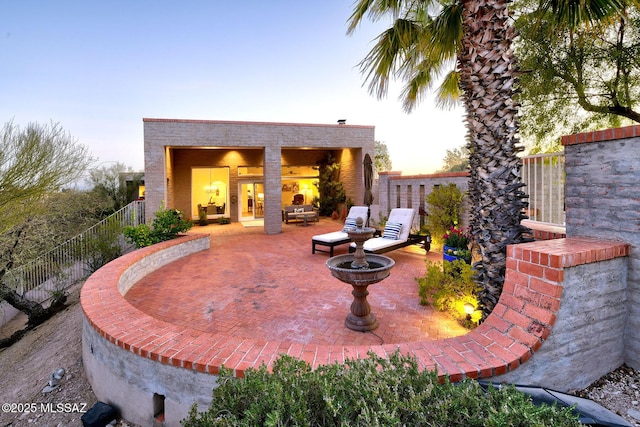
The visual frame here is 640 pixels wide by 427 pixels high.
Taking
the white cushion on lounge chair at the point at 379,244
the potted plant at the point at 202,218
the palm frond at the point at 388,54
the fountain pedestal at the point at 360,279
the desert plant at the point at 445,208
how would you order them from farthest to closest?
the potted plant at the point at 202,218 → the desert plant at the point at 445,208 → the white cushion on lounge chair at the point at 379,244 → the palm frond at the point at 388,54 → the fountain pedestal at the point at 360,279

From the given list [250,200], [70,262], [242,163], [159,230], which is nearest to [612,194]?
[159,230]

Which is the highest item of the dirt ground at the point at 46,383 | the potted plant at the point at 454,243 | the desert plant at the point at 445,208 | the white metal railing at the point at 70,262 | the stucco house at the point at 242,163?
the stucco house at the point at 242,163

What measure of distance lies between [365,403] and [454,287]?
3.15 meters

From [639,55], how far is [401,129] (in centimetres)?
1844

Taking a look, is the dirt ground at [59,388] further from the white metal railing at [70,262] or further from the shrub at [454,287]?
the white metal railing at [70,262]

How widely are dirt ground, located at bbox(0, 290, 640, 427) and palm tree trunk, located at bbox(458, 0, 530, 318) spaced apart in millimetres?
1162

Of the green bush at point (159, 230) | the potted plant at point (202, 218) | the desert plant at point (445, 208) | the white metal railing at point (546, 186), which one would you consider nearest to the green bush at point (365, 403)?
the white metal railing at point (546, 186)

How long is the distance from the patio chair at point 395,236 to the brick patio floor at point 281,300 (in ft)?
1.46

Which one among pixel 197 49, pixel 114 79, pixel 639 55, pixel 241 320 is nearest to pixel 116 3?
pixel 197 49

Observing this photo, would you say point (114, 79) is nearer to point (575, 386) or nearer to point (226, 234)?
point (226, 234)

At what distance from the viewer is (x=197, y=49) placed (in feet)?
44.5

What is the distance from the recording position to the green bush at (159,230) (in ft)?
25.4

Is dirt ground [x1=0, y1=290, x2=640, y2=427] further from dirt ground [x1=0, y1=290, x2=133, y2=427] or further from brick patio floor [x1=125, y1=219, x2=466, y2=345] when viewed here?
brick patio floor [x1=125, y1=219, x2=466, y2=345]

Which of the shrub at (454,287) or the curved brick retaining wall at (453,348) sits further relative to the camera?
the shrub at (454,287)
